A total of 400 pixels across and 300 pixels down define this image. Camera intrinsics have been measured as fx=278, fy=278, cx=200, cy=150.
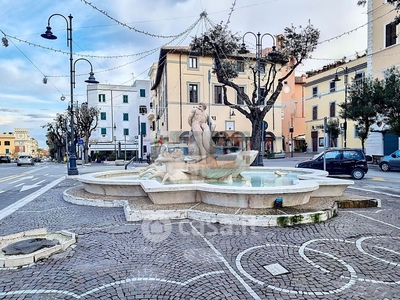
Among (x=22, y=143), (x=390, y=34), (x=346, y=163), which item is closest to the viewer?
(x=346, y=163)

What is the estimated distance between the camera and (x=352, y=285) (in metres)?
3.03

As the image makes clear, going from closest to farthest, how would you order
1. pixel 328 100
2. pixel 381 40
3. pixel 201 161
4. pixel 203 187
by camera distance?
pixel 203 187, pixel 201 161, pixel 381 40, pixel 328 100

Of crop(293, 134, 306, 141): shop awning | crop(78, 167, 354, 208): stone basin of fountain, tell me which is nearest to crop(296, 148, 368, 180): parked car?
crop(78, 167, 354, 208): stone basin of fountain

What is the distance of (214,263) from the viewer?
3.61 metres

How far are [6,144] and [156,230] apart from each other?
10965 cm

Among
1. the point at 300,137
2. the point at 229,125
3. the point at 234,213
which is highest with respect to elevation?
the point at 229,125

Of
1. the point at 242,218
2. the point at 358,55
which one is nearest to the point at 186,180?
the point at 242,218

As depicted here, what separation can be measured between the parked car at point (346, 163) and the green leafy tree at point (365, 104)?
8924 millimetres

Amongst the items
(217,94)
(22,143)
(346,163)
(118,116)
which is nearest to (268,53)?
(346,163)

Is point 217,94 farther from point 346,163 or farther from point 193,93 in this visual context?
point 346,163

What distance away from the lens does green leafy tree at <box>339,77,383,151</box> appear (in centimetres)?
2055

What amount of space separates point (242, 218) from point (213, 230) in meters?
0.61

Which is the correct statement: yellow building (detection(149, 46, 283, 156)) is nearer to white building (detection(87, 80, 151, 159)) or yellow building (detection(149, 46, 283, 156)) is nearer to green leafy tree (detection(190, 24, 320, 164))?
green leafy tree (detection(190, 24, 320, 164))

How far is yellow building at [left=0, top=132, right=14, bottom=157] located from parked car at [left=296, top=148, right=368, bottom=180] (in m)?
105
